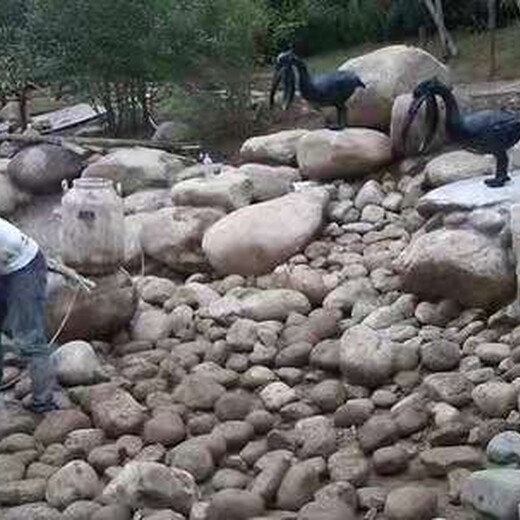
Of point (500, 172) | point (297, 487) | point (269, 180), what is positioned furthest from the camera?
point (269, 180)

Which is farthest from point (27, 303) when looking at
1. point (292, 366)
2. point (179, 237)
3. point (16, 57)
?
point (16, 57)

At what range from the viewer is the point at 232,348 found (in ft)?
21.2

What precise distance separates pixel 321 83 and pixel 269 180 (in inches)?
31.7

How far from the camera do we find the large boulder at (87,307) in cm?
657

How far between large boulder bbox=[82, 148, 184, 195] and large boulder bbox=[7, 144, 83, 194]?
0.16m

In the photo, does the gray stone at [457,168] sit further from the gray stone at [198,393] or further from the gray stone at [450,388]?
the gray stone at [198,393]

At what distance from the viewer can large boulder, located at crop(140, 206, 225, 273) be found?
783 centimetres

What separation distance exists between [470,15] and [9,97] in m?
6.38

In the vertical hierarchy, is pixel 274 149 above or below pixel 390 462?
above

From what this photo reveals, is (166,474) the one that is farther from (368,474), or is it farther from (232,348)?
(232,348)

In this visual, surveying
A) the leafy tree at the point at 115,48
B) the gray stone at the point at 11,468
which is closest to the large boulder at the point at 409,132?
the leafy tree at the point at 115,48

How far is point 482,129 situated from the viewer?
6.92m

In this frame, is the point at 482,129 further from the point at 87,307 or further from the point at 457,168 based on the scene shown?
the point at 87,307

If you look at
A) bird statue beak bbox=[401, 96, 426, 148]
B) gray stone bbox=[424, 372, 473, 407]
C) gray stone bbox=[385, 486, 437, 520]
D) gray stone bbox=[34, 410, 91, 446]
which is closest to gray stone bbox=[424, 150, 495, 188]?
bird statue beak bbox=[401, 96, 426, 148]
